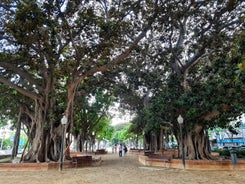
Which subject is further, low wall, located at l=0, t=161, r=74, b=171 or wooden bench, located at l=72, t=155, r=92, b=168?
wooden bench, located at l=72, t=155, r=92, b=168

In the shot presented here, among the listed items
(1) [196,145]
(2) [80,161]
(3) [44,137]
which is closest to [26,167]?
(3) [44,137]

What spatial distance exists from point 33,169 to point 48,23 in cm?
690

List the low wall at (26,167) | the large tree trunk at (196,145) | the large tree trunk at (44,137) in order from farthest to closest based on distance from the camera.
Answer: the large tree trunk at (196,145) → the large tree trunk at (44,137) → the low wall at (26,167)

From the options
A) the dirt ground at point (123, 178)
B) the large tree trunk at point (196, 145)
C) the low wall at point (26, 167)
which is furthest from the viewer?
the large tree trunk at point (196, 145)

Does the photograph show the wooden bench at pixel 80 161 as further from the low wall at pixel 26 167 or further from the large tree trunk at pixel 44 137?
the low wall at pixel 26 167

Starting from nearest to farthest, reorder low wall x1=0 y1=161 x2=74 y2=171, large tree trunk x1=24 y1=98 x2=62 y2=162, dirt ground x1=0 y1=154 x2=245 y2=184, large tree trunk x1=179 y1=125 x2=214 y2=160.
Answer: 1. dirt ground x1=0 y1=154 x2=245 y2=184
2. low wall x1=0 y1=161 x2=74 y2=171
3. large tree trunk x1=24 y1=98 x2=62 y2=162
4. large tree trunk x1=179 y1=125 x2=214 y2=160

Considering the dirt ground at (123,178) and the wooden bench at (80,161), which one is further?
the wooden bench at (80,161)

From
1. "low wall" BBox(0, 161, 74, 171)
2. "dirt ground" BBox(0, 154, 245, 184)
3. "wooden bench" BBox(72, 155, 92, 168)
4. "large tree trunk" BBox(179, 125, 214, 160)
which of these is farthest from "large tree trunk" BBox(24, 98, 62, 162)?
"large tree trunk" BBox(179, 125, 214, 160)

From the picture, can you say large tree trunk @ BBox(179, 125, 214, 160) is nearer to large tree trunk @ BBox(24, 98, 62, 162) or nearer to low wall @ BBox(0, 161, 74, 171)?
large tree trunk @ BBox(24, 98, 62, 162)

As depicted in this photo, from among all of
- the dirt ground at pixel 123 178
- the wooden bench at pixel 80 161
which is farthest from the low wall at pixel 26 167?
the wooden bench at pixel 80 161

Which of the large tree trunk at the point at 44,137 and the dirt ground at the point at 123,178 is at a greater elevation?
the large tree trunk at the point at 44,137

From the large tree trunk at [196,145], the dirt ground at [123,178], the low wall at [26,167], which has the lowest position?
the dirt ground at [123,178]

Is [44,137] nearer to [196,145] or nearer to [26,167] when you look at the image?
[26,167]

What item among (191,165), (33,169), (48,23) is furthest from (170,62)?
(33,169)
